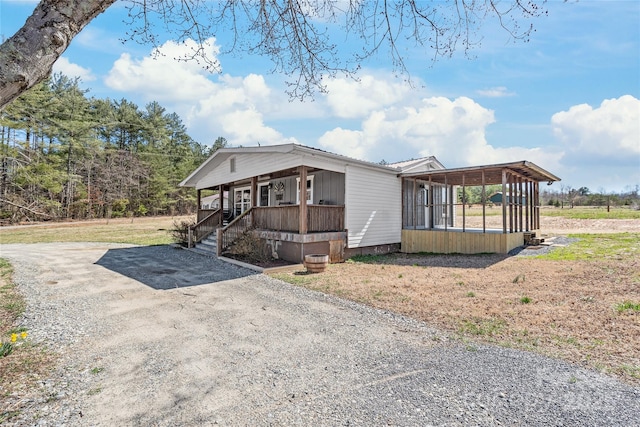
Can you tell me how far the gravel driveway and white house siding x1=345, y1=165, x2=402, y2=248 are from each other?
5.54 m

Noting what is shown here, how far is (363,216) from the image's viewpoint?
11688 mm

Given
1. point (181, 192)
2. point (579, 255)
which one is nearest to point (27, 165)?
point (181, 192)

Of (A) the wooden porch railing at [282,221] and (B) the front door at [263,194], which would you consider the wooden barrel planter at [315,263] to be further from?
(B) the front door at [263,194]

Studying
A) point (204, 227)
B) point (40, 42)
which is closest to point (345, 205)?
point (204, 227)

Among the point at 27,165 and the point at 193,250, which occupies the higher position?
the point at 27,165

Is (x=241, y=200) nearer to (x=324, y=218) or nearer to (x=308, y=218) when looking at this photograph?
(x=324, y=218)

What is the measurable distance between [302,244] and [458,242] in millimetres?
6285

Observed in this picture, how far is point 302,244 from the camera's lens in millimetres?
9969

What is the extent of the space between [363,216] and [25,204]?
33.1m

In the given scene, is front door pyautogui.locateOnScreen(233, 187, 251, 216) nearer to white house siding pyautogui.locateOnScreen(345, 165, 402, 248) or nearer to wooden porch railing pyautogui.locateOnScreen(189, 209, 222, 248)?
wooden porch railing pyautogui.locateOnScreen(189, 209, 222, 248)

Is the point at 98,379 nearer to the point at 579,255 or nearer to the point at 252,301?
the point at 252,301

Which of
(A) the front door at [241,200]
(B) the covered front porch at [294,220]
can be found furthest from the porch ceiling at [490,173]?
(A) the front door at [241,200]

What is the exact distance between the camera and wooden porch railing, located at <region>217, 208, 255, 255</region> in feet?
38.4

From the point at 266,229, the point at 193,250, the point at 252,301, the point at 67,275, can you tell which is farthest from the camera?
the point at 193,250
